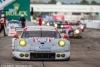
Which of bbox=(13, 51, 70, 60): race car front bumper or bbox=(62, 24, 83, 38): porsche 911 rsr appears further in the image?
bbox=(62, 24, 83, 38): porsche 911 rsr

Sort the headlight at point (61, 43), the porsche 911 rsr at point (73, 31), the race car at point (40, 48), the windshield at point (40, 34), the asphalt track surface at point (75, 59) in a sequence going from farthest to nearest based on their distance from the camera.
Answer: the porsche 911 rsr at point (73, 31) < the windshield at point (40, 34) < the headlight at point (61, 43) < the race car at point (40, 48) < the asphalt track surface at point (75, 59)

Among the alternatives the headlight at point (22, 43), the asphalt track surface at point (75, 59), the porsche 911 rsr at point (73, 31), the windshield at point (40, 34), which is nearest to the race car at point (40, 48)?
the headlight at point (22, 43)

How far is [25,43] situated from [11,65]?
4.59 feet

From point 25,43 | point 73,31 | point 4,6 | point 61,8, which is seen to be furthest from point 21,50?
point 61,8

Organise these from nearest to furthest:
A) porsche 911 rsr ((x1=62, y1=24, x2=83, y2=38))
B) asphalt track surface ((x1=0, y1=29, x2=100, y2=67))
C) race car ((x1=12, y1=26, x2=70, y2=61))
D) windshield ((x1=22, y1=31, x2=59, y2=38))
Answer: asphalt track surface ((x1=0, y1=29, x2=100, y2=67)), race car ((x1=12, y1=26, x2=70, y2=61)), windshield ((x1=22, y1=31, x2=59, y2=38)), porsche 911 rsr ((x1=62, y1=24, x2=83, y2=38))

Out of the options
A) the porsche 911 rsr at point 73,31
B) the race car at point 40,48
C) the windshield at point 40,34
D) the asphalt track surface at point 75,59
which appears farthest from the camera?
the porsche 911 rsr at point 73,31

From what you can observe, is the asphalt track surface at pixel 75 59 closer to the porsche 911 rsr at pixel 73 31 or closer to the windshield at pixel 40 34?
the windshield at pixel 40 34

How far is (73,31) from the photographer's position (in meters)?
26.5

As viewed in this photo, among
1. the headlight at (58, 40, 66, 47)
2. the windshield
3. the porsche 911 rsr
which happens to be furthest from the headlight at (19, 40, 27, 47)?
the porsche 911 rsr

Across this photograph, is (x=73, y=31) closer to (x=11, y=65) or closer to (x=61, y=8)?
(x=11, y=65)

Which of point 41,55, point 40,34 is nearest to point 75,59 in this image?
point 40,34

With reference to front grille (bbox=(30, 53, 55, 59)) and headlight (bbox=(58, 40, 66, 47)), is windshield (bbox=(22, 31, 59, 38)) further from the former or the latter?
front grille (bbox=(30, 53, 55, 59))

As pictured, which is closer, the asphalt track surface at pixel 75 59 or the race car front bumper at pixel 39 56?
the asphalt track surface at pixel 75 59

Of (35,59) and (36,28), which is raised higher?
(36,28)
